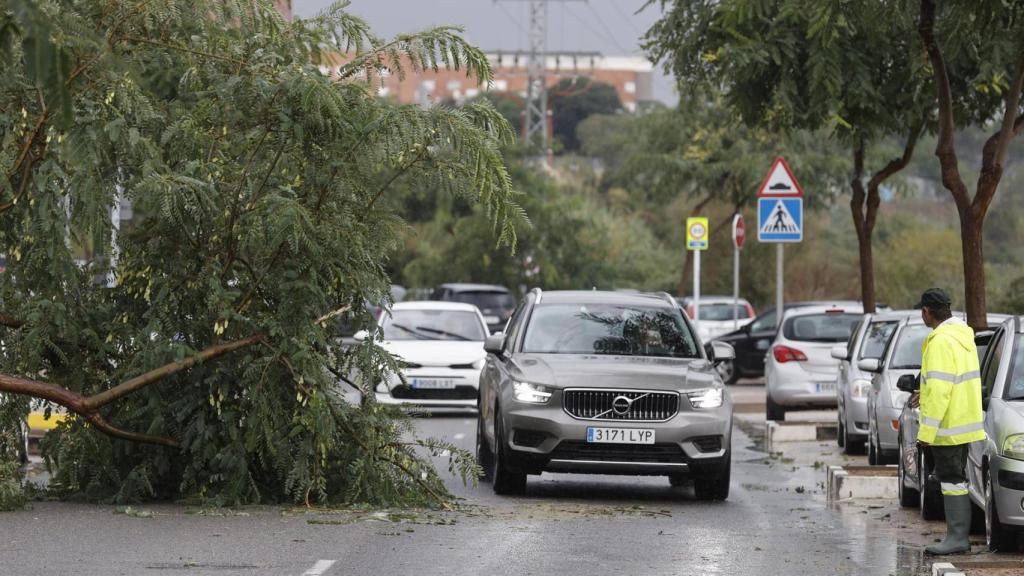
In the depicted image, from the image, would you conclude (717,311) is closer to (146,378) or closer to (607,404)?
(607,404)

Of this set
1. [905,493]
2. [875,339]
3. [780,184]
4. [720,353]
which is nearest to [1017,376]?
[905,493]

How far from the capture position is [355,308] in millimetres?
13531

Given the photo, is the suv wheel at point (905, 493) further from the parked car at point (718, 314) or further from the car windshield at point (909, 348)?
the parked car at point (718, 314)

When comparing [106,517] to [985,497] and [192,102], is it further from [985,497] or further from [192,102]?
[985,497]

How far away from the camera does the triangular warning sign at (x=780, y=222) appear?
2453 centimetres

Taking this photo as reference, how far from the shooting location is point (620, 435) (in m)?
14.3

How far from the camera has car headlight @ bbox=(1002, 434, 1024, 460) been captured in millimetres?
10523

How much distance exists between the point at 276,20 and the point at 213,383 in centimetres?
279

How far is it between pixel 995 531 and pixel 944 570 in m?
1.28

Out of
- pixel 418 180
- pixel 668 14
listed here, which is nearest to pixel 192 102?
pixel 418 180

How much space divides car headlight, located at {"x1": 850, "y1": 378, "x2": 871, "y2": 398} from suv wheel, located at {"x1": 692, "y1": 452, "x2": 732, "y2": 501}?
4.84 m

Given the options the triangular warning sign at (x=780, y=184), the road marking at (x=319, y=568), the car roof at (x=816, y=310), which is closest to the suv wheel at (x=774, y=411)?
the car roof at (x=816, y=310)

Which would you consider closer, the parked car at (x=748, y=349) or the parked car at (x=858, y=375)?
the parked car at (x=858, y=375)

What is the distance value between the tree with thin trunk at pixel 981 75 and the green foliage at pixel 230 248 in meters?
3.80
